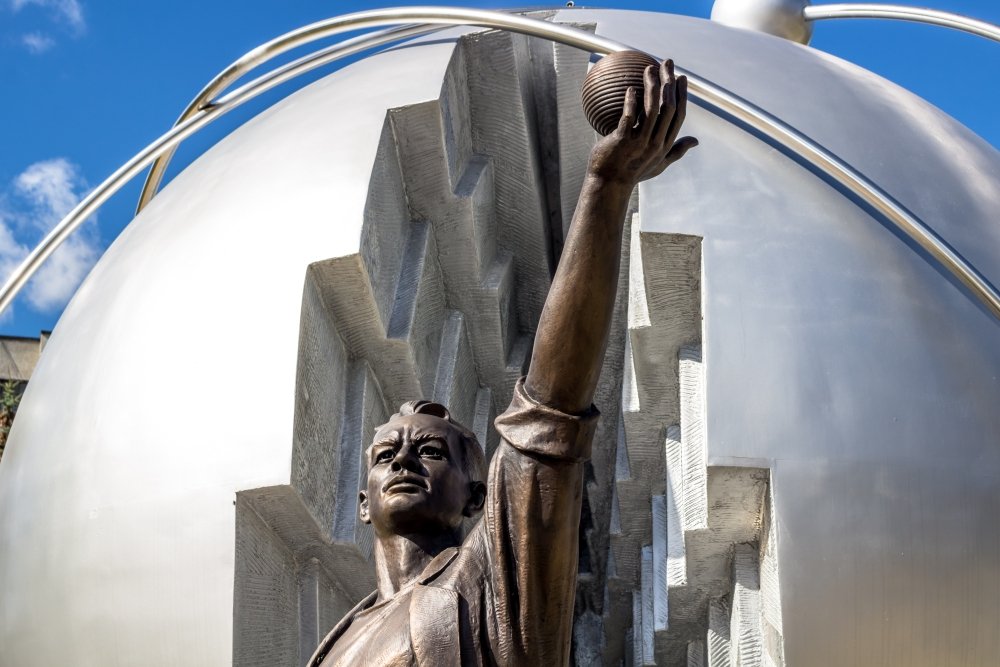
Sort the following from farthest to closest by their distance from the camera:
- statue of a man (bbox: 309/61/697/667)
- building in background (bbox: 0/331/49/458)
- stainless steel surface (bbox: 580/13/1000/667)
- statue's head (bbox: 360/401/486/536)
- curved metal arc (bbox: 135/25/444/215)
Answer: building in background (bbox: 0/331/49/458) → curved metal arc (bbox: 135/25/444/215) → stainless steel surface (bbox: 580/13/1000/667) → statue's head (bbox: 360/401/486/536) → statue of a man (bbox: 309/61/697/667)

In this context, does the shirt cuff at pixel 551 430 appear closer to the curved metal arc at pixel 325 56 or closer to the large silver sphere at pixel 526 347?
the large silver sphere at pixel 526 347

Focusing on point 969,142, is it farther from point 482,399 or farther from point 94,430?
point 94,430

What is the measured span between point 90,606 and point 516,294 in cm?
255

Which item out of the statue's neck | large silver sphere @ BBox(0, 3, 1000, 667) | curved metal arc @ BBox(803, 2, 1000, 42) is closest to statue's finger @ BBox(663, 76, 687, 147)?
the statue's neck

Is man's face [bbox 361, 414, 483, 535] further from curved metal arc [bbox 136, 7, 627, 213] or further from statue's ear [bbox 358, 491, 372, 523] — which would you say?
curved metal arc [bbox 136, 7, 627, 213]

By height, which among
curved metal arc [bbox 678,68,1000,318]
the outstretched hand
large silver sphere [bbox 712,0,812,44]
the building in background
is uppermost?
the building in background

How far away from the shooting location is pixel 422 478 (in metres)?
5.15

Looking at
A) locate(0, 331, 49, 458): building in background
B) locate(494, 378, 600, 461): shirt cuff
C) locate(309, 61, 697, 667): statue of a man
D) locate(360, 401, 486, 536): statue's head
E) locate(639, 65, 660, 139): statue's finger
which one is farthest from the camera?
locate(0, 331, 49, 458): building in background

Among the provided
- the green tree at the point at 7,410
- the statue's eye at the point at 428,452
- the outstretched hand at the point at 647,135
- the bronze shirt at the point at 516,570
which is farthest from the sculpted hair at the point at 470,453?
the green tree at the point at 7,410

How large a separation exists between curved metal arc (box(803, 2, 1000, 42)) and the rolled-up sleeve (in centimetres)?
475

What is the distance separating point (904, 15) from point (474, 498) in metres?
5.01

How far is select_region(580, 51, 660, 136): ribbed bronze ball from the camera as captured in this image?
4082mm

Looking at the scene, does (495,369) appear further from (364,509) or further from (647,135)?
(647,135)

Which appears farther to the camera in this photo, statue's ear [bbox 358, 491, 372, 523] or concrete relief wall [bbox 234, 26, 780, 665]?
concrete relief wall [bbox 234, 26, 780, 665]
